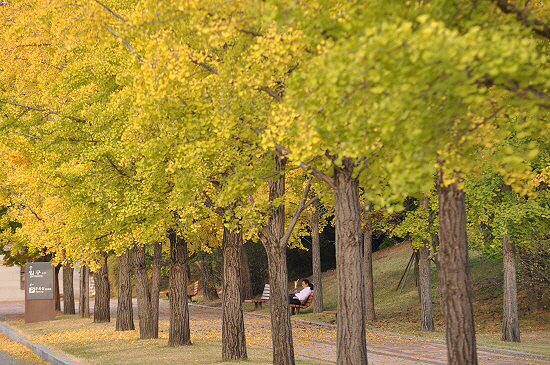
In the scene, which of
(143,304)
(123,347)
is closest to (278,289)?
(123,347)

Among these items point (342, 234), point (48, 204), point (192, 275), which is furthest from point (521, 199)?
point (192, 275)

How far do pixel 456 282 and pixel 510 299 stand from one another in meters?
12.5

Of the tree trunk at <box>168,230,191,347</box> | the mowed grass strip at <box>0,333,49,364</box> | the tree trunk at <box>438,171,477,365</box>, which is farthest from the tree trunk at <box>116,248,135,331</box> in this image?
the tree trunk at <box>438,171,477,365</box>

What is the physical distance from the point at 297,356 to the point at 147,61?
896cm

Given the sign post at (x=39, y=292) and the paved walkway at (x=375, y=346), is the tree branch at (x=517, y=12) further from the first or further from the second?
the sign post at (x=39, y=292)

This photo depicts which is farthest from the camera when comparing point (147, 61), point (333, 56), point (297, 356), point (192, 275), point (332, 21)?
point (192, 275)

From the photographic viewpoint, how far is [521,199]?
18422 millimetres

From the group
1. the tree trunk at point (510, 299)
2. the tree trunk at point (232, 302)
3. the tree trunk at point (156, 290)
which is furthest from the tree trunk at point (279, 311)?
the tree trunk at point (510, 299)

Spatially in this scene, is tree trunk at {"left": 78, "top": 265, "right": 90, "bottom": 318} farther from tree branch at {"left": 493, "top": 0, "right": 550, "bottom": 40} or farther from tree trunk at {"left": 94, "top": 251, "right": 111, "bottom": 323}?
tree branch at {"left": 493, "top": 0, "right": 550, "bottom": 40}

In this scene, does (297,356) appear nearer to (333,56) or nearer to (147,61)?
(147,61)

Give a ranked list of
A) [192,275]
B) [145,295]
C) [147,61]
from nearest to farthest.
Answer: [147,61], [145,295], [192,275]

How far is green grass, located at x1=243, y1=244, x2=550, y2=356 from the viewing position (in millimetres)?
19578

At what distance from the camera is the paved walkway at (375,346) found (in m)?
14.3

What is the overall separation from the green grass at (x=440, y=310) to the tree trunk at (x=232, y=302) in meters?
7.23
